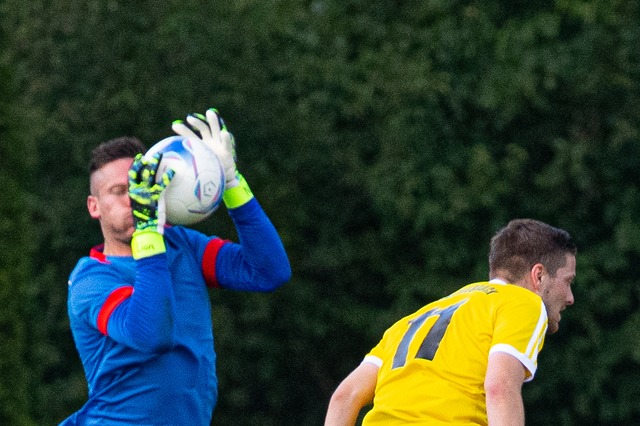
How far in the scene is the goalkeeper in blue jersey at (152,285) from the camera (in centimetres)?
474

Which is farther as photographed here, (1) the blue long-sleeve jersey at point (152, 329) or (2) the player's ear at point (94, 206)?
(2) the player's ear at point (94, 206)

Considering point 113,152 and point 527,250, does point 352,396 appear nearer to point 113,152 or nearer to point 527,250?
point 527,250

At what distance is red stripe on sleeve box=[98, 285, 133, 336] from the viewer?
15.8 feet

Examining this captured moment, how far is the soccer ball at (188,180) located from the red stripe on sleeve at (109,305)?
0.31 metres

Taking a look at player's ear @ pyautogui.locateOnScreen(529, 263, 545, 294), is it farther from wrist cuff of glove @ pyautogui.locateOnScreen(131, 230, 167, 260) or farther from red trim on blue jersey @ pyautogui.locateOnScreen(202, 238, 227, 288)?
wrist cuff of glove @ pyautogui.locateOnScreen(131, 230, 167, 260)

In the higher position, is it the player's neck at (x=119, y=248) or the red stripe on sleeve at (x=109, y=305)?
the player's neck at (x=119, y=248)

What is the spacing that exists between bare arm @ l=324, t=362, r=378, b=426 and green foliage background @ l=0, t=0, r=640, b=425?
720 cm

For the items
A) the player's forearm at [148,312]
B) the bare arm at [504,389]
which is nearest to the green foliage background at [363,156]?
the player's forearm at [148,312]

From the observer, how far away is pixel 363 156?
13.6 metres

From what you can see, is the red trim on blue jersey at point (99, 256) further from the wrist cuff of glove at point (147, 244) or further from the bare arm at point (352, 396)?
the bare arm at point (352, 396)

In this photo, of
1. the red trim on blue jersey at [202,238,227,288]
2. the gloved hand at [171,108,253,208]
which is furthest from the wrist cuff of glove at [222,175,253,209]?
the red trim on blue jersey at [202,238,227,288]

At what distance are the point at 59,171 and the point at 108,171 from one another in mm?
7942

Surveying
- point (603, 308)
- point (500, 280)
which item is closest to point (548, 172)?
point (603, 308)

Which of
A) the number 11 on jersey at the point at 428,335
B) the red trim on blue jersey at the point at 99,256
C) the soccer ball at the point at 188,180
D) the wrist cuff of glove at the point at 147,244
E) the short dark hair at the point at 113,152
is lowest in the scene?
the number 11 on jersey at the point at 428,335
